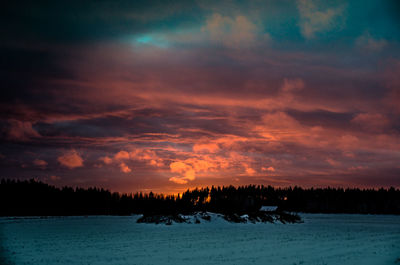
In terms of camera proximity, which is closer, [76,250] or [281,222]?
[76,250]

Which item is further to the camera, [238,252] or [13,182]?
[13,182]

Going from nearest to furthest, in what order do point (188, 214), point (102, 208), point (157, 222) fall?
point (157, 222)
point (188, 214)
point (102, 208)

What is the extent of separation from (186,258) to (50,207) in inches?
5558

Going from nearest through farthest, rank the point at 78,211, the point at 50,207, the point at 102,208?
the point at 50,207
the point at 78,211
the point at 102,208

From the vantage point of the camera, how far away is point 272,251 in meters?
33.9

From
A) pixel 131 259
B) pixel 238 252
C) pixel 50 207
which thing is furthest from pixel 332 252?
pixel 50 207

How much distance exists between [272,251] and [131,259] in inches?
504

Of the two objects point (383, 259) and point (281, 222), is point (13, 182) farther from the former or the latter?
point (383, 259)

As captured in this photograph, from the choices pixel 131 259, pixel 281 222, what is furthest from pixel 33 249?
pixel 281 222

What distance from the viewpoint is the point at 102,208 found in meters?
186

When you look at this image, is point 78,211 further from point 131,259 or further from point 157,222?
point 131,259

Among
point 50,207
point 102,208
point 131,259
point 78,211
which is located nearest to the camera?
point 131,259

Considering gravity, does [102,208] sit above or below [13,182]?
below

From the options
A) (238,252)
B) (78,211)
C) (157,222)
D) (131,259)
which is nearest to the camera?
(131,259)
